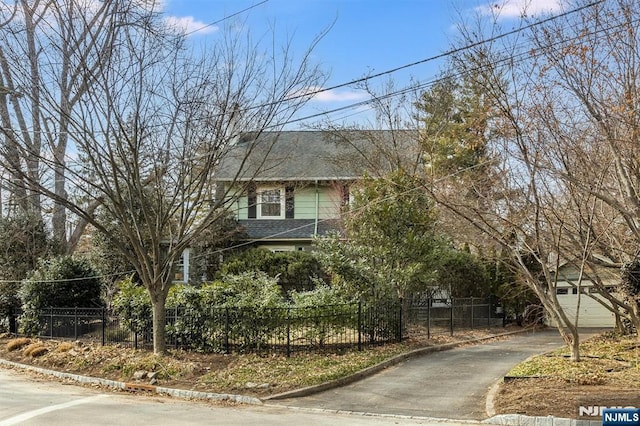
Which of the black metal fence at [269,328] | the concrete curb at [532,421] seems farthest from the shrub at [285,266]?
the concrete curb at [532,421]

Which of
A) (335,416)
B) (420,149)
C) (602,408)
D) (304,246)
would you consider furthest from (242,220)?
(602,408)

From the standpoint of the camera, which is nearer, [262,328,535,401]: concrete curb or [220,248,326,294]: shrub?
[262,328,535,401]: concrete curb

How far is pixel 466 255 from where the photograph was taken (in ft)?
76.3

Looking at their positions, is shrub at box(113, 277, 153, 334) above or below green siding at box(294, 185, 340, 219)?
below

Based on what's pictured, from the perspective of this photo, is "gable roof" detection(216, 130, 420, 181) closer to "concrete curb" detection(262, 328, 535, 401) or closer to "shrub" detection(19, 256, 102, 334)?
"shrub" detection(19, 256, 102, 334)

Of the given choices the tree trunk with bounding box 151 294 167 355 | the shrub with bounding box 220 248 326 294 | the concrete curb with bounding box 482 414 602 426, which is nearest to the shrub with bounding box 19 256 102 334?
the shrub with bounding box 220 248 326 294

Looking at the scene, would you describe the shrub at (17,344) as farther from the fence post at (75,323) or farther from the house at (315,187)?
the house at (315,187)

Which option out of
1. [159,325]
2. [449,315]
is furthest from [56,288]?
[449,315]

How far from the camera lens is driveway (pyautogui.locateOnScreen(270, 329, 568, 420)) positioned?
33.0ft

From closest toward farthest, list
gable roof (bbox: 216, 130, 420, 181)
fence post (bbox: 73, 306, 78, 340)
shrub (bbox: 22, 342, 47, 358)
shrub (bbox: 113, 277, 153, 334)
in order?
shrub (bbox: 113, 277, 153, 334) < shrub (bbox: 22, 342, 47, 358) < fence post (bbox: 73, 306, 78, 340) < gable roof (bbox: 216, 130, 420, 181)

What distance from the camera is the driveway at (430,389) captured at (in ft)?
33.0

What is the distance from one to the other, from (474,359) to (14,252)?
16139 mm

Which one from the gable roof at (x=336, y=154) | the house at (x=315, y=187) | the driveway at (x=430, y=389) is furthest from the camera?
the gable roof at (x=336, y=154)

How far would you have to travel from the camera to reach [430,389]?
11.5m
